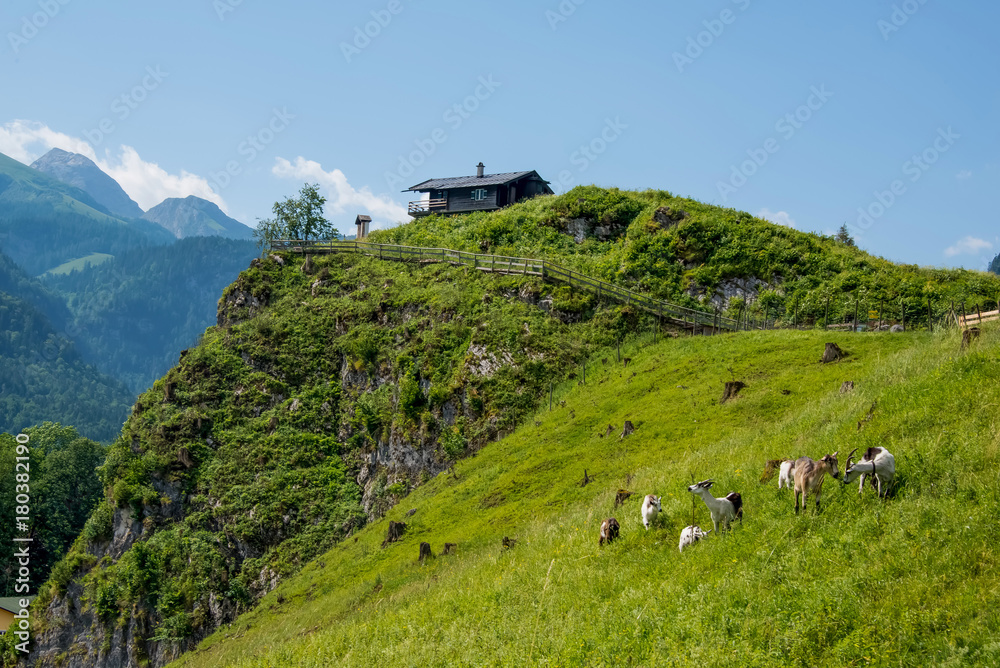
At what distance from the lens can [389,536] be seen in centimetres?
3294

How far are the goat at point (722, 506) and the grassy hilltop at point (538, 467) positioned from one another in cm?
40

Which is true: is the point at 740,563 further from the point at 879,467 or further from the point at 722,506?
the point at 879,467

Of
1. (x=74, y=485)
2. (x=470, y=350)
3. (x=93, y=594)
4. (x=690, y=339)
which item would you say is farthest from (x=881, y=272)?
(x=74, y=485)

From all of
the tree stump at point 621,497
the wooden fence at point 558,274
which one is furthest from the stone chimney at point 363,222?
the tree stump at point 621,497

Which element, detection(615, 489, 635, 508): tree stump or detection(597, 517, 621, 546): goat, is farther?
detection(615, 489, 635, 508): tree stump

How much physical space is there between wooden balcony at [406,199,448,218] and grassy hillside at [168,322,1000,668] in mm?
49595

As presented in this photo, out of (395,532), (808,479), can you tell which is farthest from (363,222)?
(808,479)

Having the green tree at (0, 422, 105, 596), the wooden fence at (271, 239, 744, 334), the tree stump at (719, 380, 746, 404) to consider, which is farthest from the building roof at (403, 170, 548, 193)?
the green tree at (0, 422, 105, 596)

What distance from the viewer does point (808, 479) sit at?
13.2 m

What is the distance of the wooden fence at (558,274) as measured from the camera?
44688 mm

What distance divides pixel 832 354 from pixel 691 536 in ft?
69.2

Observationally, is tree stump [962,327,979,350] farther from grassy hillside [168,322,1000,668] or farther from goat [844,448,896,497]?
goat [844,448,896,497]

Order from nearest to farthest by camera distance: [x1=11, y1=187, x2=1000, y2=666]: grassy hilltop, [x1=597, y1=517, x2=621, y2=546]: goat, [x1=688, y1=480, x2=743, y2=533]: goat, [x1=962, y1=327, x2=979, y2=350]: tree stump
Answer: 1. [x1=11, y1=187, x2=1000, y2=666]: grassy hilltop
2. [x1=688, y1=480, x2=743, y2=533]: goat
3. [x1=597, y1=517, x2=621, y2=546]: goat
4. [x1=962, y1=327, x2=979, y2=350]: tree stump

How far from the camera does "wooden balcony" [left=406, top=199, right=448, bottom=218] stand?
247ft
